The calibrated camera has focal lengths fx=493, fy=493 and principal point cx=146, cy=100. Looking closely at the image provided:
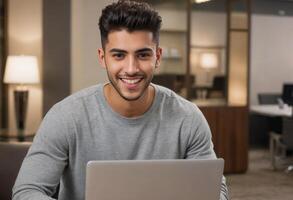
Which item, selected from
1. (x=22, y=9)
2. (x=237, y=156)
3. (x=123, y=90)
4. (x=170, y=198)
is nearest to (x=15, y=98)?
(x=22, y=9)

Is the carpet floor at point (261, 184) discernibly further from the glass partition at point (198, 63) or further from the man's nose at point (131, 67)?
the man's nose at point (131, 67)

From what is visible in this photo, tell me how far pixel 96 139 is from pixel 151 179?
337 mm

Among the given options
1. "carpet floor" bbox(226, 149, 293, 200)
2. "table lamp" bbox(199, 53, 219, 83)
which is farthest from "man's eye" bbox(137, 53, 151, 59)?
"table lamp" bbox(199, 53, 219, 83)

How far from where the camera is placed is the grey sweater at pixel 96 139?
49.5 inches

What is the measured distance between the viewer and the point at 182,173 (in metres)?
1.03

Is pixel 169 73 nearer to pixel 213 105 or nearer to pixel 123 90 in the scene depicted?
pixel 213 105

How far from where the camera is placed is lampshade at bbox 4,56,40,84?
398cm

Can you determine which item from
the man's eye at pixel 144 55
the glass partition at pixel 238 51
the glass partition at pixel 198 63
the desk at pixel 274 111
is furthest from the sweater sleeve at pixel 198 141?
the desk at pixel 274 111

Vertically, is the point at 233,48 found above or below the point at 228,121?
above

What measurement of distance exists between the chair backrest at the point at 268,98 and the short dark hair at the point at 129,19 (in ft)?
20.9

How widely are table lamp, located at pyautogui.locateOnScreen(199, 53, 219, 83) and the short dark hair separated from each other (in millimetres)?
4386

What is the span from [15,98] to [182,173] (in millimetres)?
3207

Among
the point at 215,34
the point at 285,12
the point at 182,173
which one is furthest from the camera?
the point at 285,12

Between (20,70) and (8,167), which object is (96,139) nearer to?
(8,167)
